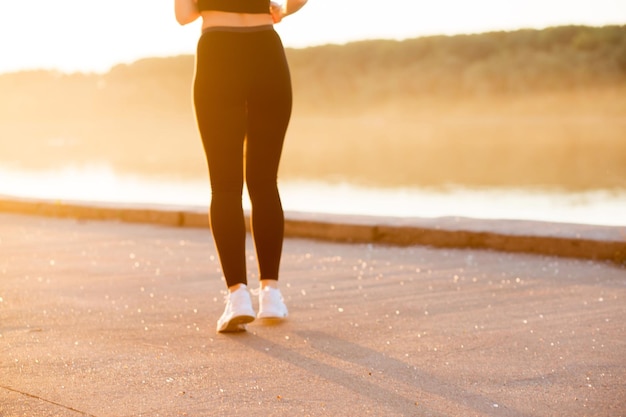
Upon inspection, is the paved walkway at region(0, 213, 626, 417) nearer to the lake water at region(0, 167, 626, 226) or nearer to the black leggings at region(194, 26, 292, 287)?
the black leggings at region(194, 26, 292, 287)

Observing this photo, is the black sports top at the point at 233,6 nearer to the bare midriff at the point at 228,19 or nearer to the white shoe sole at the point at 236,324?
the bare midriff at the point at 228,19

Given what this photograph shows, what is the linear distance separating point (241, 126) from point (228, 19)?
348mm

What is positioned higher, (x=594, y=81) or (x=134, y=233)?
(x=594, y=81)

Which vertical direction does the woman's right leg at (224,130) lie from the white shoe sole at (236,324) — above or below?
above

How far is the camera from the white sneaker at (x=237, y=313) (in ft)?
9.32

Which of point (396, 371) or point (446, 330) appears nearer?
point (396, 371)

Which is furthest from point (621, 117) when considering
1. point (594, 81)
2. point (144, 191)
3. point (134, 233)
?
point (134, 233)

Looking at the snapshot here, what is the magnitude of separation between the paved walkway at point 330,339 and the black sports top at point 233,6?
1026 mm

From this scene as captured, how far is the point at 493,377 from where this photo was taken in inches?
90.4

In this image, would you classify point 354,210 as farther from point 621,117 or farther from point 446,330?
point 621,117

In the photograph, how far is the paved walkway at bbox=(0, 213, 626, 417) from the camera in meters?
2.11

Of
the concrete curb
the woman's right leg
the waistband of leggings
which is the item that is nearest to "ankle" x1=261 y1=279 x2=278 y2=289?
the woman's right leg

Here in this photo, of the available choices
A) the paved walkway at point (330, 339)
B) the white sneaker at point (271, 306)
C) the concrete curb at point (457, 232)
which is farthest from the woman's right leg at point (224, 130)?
the concrete curb at point (457, 232)

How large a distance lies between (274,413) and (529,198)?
10.2 m
